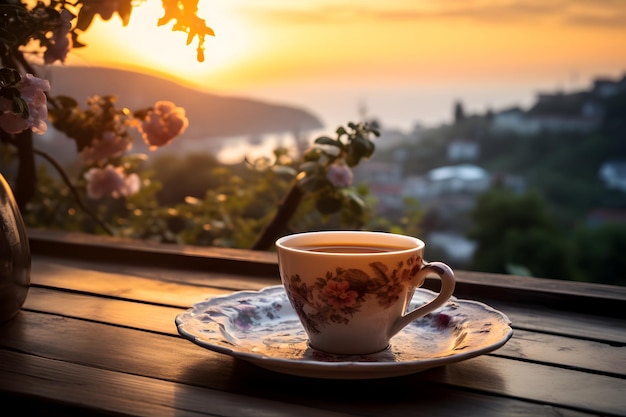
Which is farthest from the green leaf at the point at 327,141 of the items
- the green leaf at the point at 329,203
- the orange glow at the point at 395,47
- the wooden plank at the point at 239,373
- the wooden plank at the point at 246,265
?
the orange glow at the point at 395,47

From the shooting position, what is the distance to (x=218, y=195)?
200cm

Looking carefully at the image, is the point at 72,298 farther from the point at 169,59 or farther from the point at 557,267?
the point at 557,267

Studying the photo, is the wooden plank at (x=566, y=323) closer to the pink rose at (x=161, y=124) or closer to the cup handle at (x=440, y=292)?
the cup handle at (x=440, y=292)

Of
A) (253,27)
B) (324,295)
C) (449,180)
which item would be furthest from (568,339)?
(449,180)

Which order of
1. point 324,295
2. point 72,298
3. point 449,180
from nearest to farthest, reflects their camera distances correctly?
point 324,295 → point 72,298 → point 449,180

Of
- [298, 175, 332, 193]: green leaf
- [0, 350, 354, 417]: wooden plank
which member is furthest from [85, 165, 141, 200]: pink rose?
[0, 350, 354, 417]: wooden plank

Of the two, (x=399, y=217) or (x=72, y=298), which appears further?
(x=399, y=217)

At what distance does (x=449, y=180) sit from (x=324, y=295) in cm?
315

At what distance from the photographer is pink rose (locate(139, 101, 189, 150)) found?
4.64ft

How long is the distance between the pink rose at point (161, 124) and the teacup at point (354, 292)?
709 mm

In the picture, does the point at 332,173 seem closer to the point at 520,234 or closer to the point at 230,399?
the point at 230,399

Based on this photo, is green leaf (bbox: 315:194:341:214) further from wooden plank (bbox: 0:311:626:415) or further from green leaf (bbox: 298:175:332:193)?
wooden plank (bbox: 0:311:626:415)

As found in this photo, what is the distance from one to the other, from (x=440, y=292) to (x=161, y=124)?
832 mm

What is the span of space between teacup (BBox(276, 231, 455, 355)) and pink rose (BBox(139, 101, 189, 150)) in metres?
0.71
